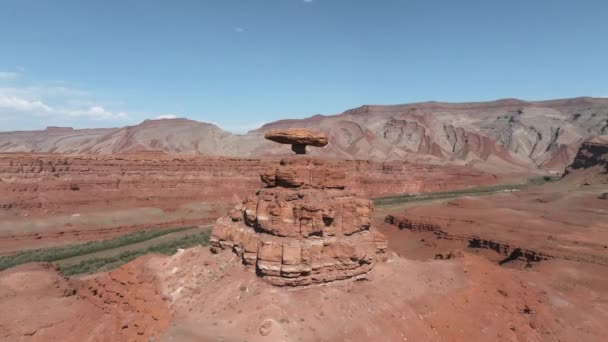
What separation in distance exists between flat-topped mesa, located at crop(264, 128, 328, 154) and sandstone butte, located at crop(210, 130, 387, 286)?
69cm

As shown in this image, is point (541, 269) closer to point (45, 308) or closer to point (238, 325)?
point (238, 325)

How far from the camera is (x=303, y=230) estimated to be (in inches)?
580

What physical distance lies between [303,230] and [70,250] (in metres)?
31.1

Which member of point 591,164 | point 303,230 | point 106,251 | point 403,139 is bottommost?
point 106,251

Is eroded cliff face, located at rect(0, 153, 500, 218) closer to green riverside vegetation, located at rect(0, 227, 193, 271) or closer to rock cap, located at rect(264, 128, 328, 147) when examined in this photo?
green riverside vegetation, located at rect(0, 227, 193, 271)

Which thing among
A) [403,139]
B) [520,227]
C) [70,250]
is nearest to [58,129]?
[403,139]

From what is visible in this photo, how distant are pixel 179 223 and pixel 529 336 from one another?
40.1 meters

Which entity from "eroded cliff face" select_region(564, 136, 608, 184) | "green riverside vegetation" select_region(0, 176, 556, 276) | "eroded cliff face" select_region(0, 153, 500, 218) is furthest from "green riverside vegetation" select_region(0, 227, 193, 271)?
"eroded cliff face" select_region(564, 136, 608, 184)

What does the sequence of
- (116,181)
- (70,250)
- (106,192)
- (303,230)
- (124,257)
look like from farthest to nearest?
(116,181) < (106,192) < (70,250) < (124,257) < (303,230)

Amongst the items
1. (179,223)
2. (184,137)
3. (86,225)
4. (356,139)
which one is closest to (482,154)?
(356,139)

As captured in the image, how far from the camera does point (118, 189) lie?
48.8 metres

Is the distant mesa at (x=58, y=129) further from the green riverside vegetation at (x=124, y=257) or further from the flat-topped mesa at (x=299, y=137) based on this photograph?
the flat-topped mesa at (x=299, y=137)

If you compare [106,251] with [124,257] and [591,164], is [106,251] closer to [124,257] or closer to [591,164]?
[124,257]

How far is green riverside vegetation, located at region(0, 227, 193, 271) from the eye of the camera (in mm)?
32625
